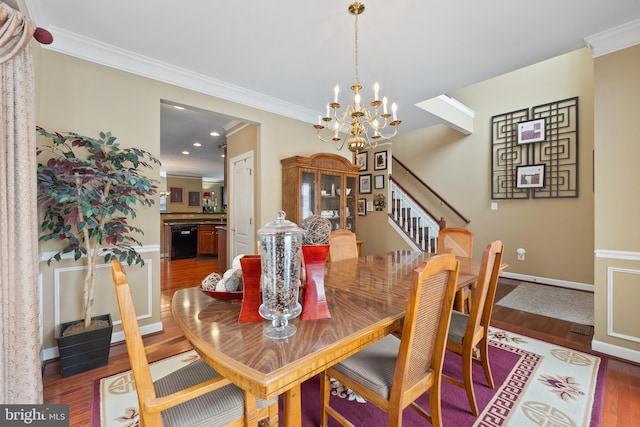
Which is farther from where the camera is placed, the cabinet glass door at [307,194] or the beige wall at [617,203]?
the cabinet glass door at [307,194]

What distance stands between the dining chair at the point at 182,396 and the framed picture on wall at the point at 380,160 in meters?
4.70

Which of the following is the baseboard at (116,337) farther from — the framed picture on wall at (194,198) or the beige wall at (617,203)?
the framed picture on wall at (194,198)

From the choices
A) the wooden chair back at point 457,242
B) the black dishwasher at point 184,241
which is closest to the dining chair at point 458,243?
the wooden chair back at point 457,242

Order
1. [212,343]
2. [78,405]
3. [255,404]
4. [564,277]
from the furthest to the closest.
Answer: [564,277], [78,405], [255,404], [212,343]

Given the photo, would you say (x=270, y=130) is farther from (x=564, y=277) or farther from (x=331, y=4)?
(x=564, y=277)

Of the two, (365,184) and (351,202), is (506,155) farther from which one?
(351,202)

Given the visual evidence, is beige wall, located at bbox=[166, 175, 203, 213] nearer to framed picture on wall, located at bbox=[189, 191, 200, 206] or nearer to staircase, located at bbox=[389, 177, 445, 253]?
framed picture on wall, located at bbox=[189, 191, 200, 206]

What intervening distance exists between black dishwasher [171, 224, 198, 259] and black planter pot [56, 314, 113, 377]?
4869mm

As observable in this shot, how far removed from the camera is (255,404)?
3.46 ft

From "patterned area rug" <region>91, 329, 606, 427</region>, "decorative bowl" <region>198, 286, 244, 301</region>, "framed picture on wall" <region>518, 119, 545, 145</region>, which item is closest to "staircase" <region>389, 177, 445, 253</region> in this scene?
"framed picture on wall" <region>518, 119, 545, 145</region>

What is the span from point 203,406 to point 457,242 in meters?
2.51

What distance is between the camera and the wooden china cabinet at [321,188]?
3.53m

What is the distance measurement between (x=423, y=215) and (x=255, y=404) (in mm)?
4282

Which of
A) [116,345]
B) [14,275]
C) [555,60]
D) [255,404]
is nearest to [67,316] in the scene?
[116,345]
